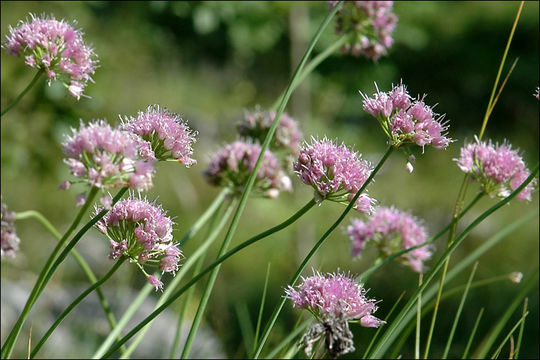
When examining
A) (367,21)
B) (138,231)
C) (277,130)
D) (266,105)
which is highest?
(266,105)

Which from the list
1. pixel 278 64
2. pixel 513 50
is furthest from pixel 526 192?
pixel 513 50

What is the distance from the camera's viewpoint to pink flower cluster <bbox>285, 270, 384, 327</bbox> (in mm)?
979

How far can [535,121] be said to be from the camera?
387 inches

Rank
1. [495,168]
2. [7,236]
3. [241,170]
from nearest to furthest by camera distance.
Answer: [495,168], [7,236], [241,170]

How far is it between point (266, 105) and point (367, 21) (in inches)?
326

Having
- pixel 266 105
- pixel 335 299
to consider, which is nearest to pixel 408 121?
pixel 335 299

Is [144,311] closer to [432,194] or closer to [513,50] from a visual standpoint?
[432,194]

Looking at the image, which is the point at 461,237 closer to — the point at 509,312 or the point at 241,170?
the point at 509,312

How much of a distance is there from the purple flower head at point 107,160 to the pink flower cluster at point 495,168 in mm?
651

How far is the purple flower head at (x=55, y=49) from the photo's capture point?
3.73 ft

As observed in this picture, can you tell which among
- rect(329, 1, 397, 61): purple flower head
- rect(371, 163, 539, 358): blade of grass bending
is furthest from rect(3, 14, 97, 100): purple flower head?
rect(329, 1, 397, 61): purple flower head

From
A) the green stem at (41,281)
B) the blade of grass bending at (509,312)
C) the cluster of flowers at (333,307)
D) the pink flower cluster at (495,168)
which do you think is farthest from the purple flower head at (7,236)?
the blade of grass bending at (509,312)

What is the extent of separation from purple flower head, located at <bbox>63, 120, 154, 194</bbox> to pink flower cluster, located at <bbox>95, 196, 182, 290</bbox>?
13 cm

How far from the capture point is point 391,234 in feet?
5.12
